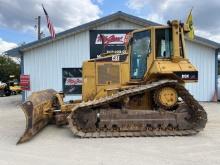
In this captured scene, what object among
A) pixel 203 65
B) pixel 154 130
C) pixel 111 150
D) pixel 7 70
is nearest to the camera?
pixel 111 150

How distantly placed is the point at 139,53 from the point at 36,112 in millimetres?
3294

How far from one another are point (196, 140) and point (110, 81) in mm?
3148

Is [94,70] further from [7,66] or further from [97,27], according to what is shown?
[7,66]

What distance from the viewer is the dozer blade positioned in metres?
9.19

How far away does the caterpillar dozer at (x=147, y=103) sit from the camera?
9.52 metres

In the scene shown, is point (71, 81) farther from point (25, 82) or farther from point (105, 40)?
point (105, 40)

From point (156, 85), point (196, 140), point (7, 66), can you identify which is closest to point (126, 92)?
point (156, 85)

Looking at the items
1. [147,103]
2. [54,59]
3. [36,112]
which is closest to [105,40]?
[54,59]

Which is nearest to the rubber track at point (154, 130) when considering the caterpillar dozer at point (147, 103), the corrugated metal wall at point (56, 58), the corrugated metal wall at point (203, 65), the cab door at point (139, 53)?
the caterpillar dozer at point (147, 103)

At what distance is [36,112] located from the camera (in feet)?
31.9

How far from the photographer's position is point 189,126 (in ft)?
32.0

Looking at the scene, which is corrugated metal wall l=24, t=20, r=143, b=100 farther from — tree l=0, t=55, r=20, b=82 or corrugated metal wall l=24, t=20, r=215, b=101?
tree l=0, t=55, r=20, b=82

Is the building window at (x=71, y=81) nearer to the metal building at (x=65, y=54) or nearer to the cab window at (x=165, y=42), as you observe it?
the metal building at (x=65, y=54)

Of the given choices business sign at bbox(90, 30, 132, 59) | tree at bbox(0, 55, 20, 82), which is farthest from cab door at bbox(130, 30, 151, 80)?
tree at bbox(0, 55, 20, 82)
